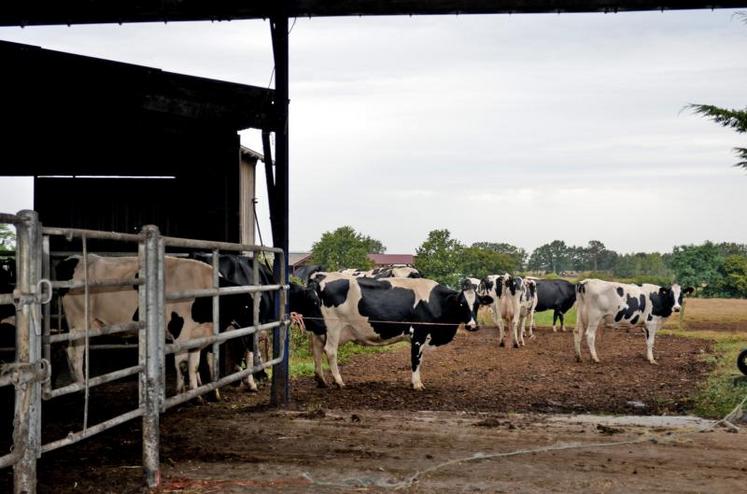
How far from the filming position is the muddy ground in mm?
6059

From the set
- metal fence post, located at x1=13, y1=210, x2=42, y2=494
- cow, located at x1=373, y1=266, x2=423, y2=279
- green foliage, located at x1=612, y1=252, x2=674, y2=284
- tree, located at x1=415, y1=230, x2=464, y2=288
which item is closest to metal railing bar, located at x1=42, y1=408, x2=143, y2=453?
metal fence post, located at x1=13, y1=210, x2=42, y2=494

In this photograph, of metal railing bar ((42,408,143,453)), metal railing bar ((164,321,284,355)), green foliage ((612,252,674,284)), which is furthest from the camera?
green foliage ((612,252,674,284))

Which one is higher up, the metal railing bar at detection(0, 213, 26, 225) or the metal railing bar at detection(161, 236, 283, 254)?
the metal railing bar at detection(0, 213, 26, 225)

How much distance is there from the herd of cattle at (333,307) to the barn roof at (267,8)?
119 inches

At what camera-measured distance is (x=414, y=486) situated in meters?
5.96

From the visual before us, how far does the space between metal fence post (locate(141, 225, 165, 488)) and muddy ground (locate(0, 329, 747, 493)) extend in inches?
8.3

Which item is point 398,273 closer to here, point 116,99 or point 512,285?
point 512,285

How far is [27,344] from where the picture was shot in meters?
4.60

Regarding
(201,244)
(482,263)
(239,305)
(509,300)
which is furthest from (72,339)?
(482,263)

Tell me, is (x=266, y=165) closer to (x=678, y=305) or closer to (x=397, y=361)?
(x=397, y=361)

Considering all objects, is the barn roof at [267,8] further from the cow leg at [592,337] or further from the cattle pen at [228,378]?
the cow leg at [592,337]

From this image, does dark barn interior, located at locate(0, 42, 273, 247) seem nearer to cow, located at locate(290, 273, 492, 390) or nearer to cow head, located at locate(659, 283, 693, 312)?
cow, located at locate(290, 273, 492, 390)

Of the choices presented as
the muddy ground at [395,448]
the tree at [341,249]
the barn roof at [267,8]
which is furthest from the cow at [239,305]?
the tree at [341,249]

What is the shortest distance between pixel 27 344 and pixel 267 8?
6208 millimetres
